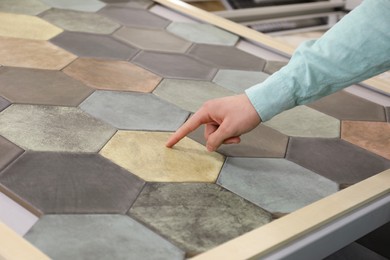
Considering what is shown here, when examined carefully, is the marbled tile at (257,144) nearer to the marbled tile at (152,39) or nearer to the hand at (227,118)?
the hand at (227,118)

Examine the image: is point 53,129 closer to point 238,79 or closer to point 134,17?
point 238,79

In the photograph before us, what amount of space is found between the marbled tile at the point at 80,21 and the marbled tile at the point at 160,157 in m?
0.60

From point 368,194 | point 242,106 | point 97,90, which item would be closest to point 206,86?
point 97,90

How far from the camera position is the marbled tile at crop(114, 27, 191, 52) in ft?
4.75

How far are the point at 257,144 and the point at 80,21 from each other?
0.75 metres

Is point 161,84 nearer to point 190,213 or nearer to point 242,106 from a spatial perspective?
point 242,106

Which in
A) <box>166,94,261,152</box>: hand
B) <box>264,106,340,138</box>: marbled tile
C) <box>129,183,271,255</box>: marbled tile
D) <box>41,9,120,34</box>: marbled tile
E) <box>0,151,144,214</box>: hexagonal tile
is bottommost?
<box>41,9,120,34</box>: marbled tile

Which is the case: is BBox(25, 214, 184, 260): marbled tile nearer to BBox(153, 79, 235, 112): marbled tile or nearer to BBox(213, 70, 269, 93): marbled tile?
BBox(153, 79, 235, 112): marbled tile

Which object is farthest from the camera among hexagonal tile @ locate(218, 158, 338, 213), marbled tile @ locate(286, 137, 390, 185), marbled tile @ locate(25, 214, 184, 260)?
marbled tile @ locate(286, 137, 390, 185)

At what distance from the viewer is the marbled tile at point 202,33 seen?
5.14 feet

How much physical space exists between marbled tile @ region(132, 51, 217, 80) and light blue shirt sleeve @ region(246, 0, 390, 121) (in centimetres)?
42

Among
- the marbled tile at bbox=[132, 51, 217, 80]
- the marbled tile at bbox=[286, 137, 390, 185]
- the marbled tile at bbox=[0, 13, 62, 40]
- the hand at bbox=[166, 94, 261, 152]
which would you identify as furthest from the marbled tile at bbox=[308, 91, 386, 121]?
the marbled tile at bbox=[0, 13, 62, 40]

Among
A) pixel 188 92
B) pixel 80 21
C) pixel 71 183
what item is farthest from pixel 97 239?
pixel 80 21

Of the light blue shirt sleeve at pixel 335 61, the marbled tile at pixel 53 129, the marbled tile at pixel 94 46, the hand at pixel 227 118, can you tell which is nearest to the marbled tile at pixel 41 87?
the marbled tile at pixel 53 129
